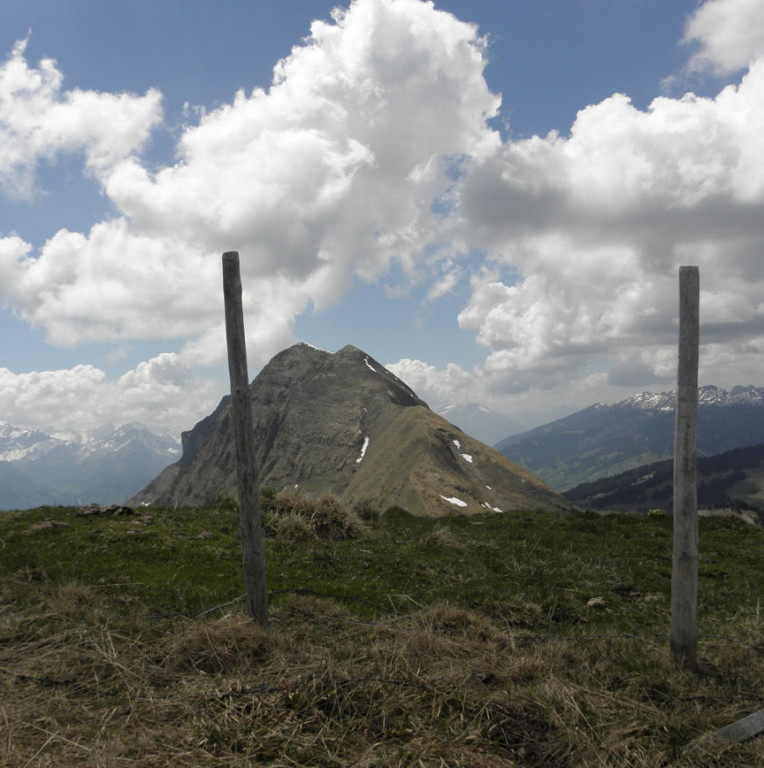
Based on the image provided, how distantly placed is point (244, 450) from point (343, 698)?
3.08m

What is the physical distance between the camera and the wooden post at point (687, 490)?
19.8 feet

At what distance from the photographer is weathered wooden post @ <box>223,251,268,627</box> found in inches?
252

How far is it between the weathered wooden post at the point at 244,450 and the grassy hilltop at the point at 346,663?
41 cm

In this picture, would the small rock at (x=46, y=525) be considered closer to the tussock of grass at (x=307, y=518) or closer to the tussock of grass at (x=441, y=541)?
the tussock of grass at (x=307, y=518)

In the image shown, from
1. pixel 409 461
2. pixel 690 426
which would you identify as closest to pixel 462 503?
pixel 409 461

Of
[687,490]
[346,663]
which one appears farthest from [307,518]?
[687,490]

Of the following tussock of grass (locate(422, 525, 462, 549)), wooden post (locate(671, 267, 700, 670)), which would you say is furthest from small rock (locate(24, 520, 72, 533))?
wooden post (locate(671, 267, 700, 670))

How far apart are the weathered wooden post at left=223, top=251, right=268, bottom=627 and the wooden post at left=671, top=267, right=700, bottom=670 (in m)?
5.02

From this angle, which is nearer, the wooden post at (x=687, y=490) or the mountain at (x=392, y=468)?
the wooden post at (x=687, y=490)

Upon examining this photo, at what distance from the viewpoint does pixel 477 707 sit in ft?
15.2

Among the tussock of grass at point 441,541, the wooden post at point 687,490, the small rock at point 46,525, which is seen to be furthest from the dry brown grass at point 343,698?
the tussock of grass at point 441,541

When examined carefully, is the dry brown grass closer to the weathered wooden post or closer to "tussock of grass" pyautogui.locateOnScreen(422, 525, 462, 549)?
the weathered wooden post

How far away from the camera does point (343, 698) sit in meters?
4.59

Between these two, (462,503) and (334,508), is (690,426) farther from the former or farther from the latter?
(462,503)
